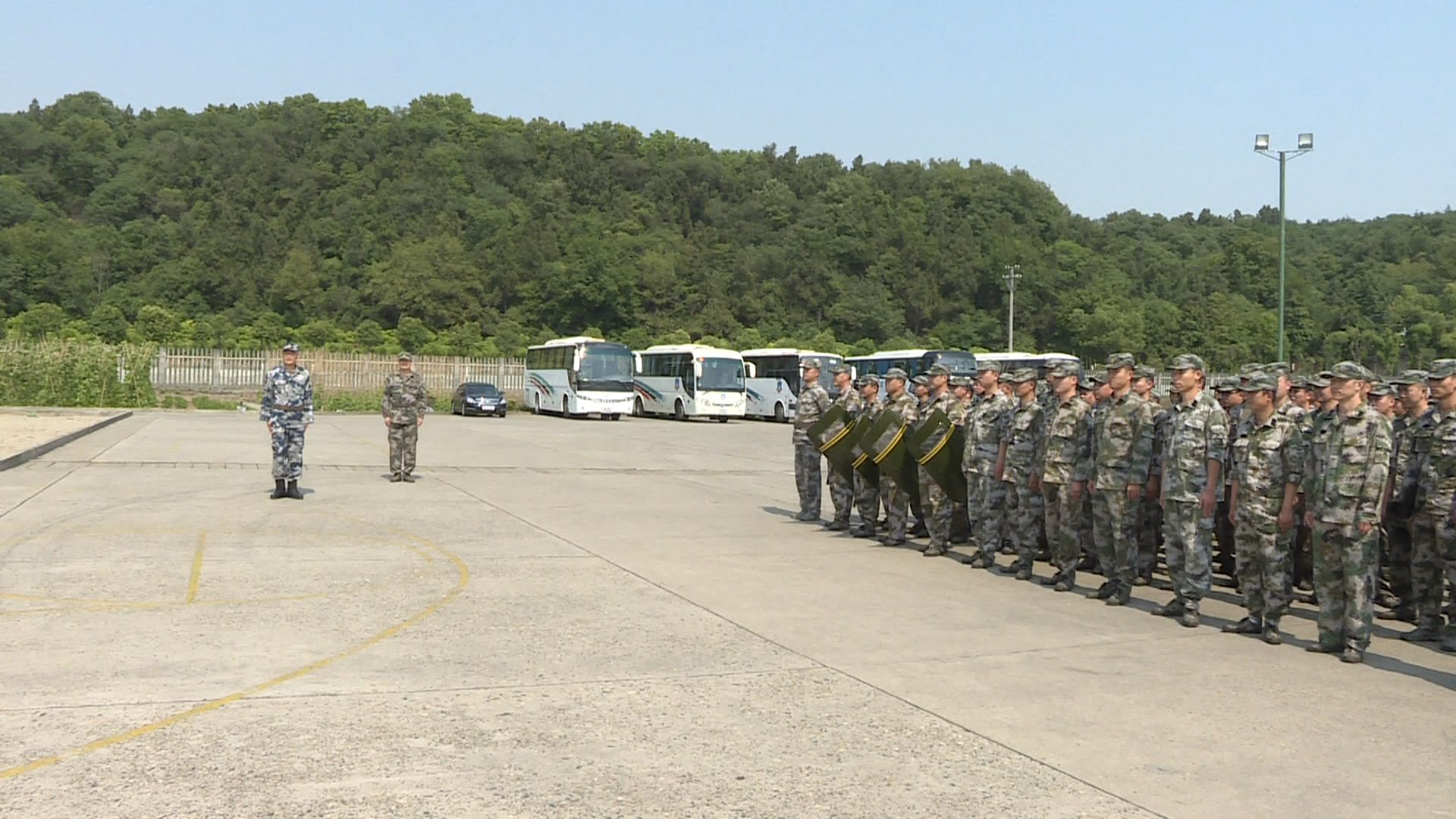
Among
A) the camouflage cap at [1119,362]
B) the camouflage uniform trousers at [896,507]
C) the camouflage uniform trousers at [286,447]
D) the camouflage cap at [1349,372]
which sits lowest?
the camouflage uniform trousers at [896,507]

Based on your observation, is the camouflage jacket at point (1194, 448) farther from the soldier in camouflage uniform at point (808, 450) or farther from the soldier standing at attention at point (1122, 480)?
the soldier in camouflage uniform at point (808, 450)

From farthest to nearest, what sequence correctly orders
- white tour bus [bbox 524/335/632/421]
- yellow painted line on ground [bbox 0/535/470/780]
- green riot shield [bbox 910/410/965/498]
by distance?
white tour bus [bbox 524/335/632/421] → green riot shield [bbox 910/410/965/498] → yellow painted line on ground [bbox 0/535/470/780]

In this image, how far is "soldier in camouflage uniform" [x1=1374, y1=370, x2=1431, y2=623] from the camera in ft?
29.6

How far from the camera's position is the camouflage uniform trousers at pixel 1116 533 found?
945 centimetres

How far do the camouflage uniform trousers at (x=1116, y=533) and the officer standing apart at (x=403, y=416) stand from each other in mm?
10498

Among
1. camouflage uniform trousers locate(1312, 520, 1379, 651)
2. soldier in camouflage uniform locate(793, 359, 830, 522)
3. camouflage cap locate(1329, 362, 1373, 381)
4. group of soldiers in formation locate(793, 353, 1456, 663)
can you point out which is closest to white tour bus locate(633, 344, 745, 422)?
soldier in camouflage uniform locate(793, 359, 830, 522)

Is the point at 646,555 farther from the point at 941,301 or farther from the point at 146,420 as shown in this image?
the point at 941,301

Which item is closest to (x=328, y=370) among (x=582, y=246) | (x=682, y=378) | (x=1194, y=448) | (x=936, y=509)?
(x=682, y=378)

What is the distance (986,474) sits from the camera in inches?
444

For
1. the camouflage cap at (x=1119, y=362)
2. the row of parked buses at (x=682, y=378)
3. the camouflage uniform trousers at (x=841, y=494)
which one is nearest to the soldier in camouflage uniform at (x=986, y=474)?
the camouflage cap at (x=1119, y=362)

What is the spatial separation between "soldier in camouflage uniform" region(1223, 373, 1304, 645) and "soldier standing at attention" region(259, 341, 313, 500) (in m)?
10.7

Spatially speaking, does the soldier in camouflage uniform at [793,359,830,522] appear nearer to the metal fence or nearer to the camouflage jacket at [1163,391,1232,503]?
the camouflage jacket at [1163,391,1232,503]

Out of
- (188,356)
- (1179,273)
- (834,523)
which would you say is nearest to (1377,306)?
(1179,273)

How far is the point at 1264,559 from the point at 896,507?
4537mm
